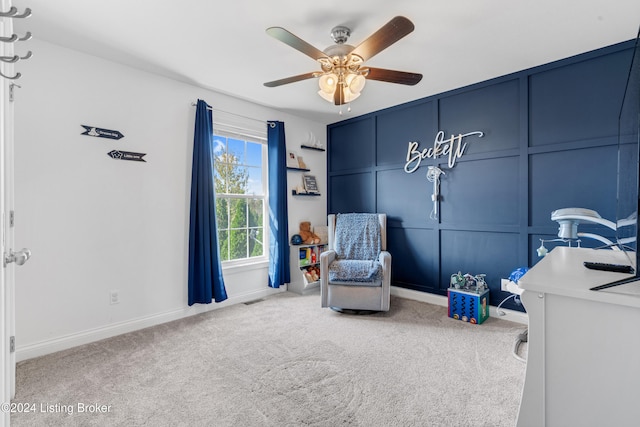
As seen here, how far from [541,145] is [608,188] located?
61cm

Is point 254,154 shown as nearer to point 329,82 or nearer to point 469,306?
point 329,82

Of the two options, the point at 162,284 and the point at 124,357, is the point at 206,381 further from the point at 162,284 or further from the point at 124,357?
the point at 162,284

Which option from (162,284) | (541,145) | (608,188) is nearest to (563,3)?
(541,145)

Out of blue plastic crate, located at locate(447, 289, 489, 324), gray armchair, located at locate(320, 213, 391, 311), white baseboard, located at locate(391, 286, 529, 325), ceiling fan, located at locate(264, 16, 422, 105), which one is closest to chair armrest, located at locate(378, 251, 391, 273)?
gray armchair, located at locate(320, 213, 391, 311)

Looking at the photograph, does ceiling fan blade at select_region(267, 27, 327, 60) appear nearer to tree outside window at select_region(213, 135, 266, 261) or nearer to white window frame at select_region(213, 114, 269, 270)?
white window frame at select_region(213, 114, 269, 270)

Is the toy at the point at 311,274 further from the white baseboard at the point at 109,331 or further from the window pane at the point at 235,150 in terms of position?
the window pane at the point at 235,150

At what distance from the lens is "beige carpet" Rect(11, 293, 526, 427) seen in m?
1.62

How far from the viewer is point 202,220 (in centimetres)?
308

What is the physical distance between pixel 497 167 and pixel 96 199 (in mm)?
3708

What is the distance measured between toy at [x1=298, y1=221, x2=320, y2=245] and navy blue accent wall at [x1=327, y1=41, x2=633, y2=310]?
790 mm

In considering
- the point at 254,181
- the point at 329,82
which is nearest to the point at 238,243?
the point at 254,181

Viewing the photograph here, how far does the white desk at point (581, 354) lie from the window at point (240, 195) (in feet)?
10.2

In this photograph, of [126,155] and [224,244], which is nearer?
[126,155]

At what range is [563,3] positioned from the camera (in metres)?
1.89
